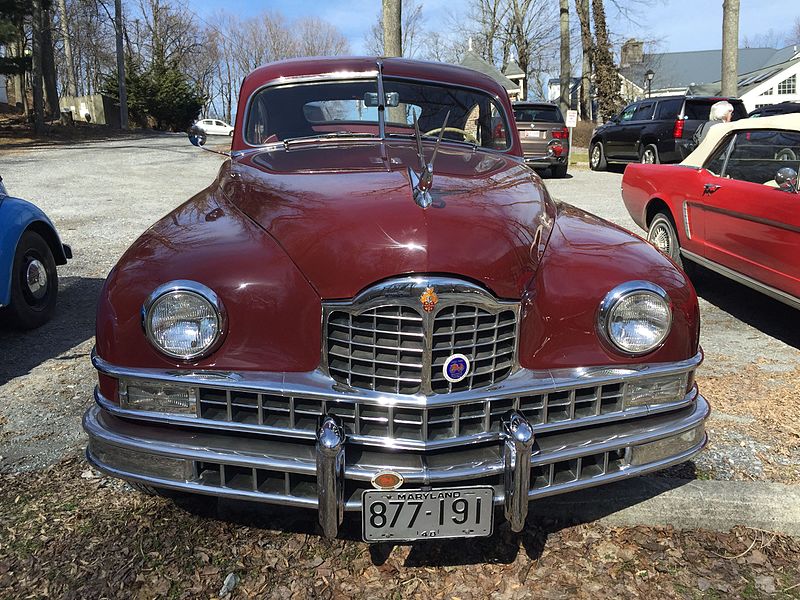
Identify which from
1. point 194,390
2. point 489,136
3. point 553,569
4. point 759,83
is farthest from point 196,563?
point 759,83

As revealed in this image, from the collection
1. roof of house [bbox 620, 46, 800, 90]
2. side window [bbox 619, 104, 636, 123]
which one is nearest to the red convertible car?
side window [bbox 619, 104, 636, 123]

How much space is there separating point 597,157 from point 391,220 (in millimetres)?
15025

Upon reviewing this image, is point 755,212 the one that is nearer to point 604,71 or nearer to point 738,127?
point 738,127

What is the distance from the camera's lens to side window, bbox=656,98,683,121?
1341 centimetres

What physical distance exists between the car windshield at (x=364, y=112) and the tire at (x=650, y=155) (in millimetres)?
10678

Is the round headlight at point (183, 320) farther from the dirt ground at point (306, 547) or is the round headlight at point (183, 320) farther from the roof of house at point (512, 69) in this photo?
the roof of house at point (512, 69)

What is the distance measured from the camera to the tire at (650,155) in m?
13.7

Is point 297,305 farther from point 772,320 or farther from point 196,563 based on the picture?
point 772,320

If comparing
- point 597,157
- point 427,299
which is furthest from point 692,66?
A: point 427,299

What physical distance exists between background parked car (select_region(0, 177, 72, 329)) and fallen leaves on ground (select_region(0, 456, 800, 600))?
2.21 m

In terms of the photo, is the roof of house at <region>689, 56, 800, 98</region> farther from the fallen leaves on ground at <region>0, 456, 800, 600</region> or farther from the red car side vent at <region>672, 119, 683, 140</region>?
the fallen leaves on ground at <region>0, 456, 800, 600</region>

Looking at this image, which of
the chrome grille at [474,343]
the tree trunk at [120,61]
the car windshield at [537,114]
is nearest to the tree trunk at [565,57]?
the car windshield at [537,114]

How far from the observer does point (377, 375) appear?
2.11 meters

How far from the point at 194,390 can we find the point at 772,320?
4.75 m
